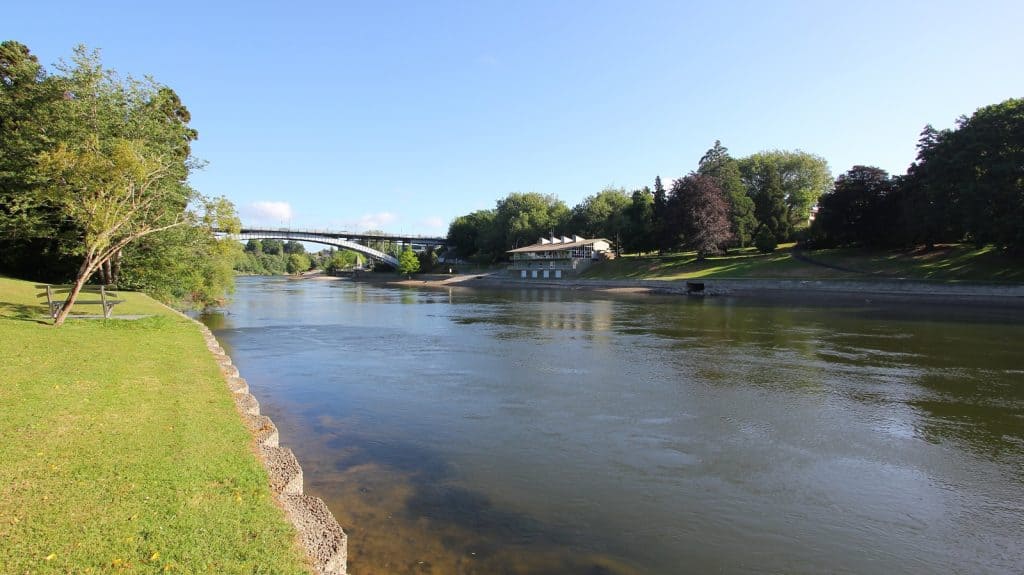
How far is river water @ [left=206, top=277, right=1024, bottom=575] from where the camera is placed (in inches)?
270

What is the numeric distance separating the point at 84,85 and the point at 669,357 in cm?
2849

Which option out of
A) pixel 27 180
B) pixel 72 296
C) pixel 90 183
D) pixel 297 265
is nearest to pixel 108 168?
pixel 90 183

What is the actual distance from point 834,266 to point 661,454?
6238 centimetres

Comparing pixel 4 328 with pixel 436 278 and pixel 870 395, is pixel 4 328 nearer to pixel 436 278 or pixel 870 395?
pixel 870 395

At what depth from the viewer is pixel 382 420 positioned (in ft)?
40.1

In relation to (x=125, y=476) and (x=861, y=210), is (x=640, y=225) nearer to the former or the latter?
(x=861, y=210)

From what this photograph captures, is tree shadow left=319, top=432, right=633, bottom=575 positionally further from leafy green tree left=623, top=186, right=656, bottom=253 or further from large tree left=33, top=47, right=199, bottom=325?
leafy green tree left=623, top=186, right=656, bottom=253

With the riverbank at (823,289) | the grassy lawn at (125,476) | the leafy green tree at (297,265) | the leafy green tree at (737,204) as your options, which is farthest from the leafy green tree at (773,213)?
the leafy green tree at (297,265)

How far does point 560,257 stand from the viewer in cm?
9562

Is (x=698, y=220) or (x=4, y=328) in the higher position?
(x=698, y=220)

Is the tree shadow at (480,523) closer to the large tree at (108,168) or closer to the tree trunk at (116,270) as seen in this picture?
the large tree at (108,168)

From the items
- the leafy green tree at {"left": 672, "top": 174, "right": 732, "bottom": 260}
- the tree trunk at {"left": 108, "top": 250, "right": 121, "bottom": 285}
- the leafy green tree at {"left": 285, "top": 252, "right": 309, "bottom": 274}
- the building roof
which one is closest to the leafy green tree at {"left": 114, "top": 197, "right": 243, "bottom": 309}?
the tree trunk at {"left": 108, "top": 250, "right": 121, "bottom": 285}

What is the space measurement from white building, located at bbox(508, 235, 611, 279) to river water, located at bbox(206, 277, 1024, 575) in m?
70.1

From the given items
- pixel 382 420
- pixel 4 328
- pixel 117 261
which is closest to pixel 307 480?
pixel 382 420
